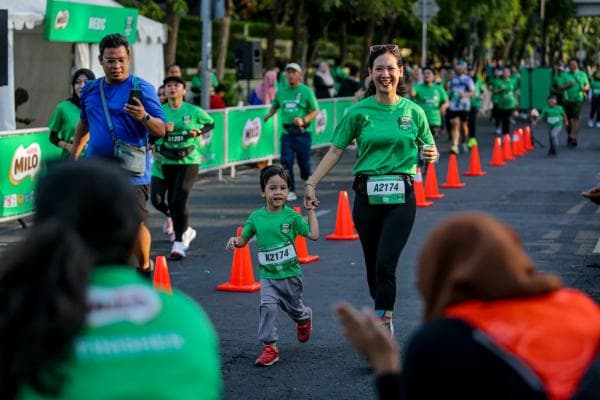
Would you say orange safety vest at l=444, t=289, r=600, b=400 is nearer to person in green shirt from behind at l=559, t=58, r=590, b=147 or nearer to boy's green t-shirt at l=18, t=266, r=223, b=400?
boy's green t-shirt at l=18, t=266, r=223, b=400

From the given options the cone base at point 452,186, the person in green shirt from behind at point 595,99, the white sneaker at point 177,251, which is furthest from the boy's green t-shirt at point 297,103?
the person in green shirt from behind at point 595,99

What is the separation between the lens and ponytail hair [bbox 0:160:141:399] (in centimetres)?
267

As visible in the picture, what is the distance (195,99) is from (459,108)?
5360 millimetres

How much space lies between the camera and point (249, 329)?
354 inches

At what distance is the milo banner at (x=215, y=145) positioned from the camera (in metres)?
20.2

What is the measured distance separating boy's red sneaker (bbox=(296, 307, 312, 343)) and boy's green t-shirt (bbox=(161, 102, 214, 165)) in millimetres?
4522

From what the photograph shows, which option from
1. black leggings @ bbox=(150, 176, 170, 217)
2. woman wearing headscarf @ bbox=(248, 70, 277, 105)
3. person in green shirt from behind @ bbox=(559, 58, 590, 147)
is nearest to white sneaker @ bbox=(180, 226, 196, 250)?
black leggings @ bbox=(150, 176, 170, 217)

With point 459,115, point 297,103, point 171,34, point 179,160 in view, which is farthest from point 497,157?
point 179,160

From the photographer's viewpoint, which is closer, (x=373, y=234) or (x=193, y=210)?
(x=373, y=234)

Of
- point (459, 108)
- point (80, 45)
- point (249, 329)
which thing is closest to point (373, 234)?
point (249, 329)

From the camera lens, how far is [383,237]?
7766mm

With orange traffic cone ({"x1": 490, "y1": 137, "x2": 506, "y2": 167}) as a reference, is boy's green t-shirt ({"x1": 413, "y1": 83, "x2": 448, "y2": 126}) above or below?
above

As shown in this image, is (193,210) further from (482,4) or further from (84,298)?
(482,4)

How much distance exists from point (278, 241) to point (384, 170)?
78 cm
